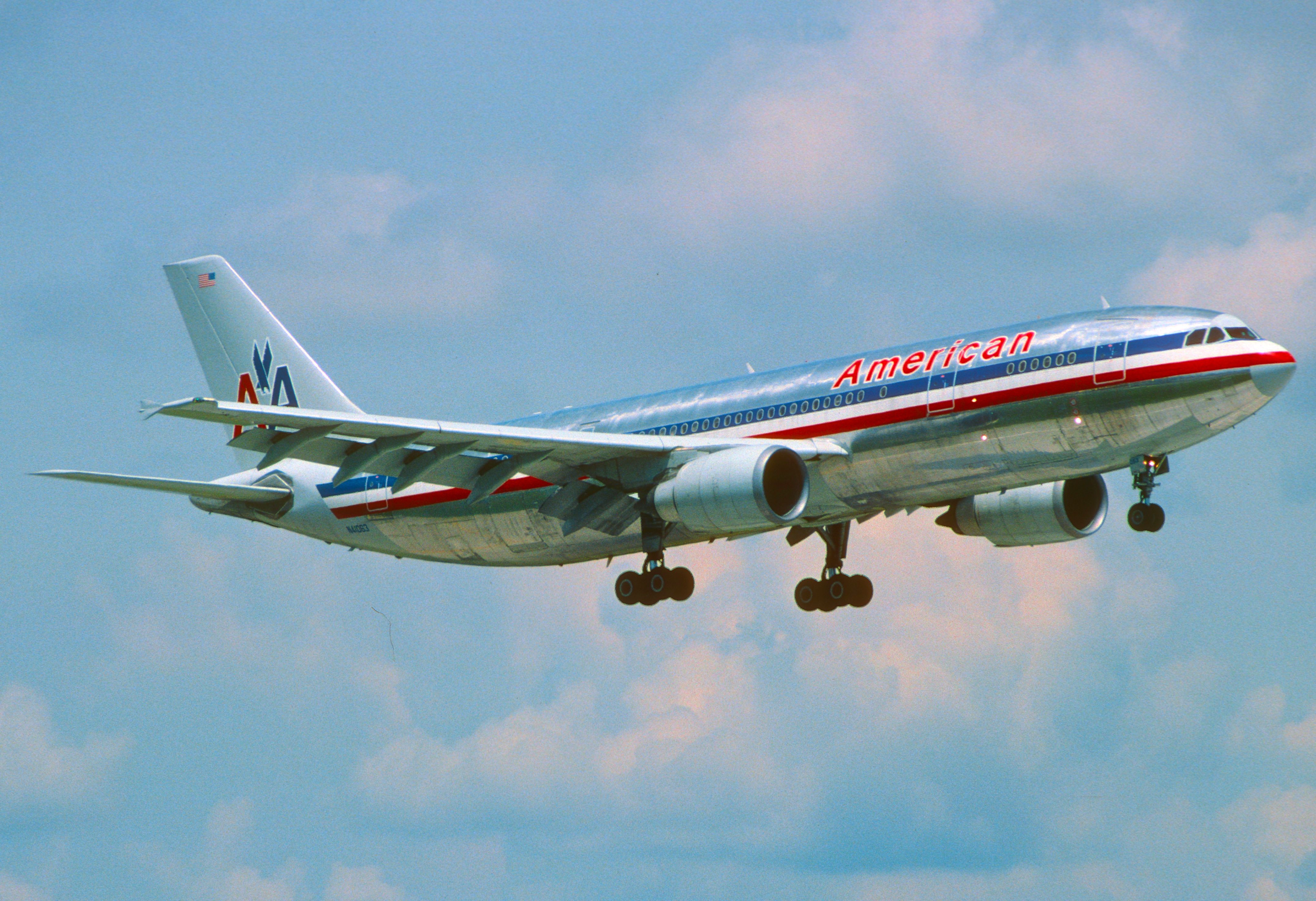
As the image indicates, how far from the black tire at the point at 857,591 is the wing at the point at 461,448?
8.21 metres

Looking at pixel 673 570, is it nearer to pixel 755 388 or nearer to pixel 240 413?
pixel 755 388

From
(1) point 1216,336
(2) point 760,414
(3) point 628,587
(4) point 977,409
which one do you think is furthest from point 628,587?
(1) point 1216,336

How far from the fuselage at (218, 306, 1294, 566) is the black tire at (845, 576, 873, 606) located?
485 cm

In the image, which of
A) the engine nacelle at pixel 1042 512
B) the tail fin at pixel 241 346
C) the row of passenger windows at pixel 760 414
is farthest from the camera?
the tail fin at pixel 241 346

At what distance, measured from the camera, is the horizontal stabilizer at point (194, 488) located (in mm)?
45531

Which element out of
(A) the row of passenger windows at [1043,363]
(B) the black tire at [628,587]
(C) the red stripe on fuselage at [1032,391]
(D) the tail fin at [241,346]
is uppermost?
(D) the tail fin at [241,346]

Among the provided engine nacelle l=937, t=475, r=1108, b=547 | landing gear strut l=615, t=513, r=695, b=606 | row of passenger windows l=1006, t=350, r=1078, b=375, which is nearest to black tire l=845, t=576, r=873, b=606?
engine nacelle l=937, t=475, r=1108, b=547

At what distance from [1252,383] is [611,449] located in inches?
614

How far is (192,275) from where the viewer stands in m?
60.0

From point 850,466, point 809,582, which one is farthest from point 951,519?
point 850,466

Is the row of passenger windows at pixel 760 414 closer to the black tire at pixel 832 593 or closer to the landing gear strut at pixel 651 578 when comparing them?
the landing gear strut at pixel 651 578

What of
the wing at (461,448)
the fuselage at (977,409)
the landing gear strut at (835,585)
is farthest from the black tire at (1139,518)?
the landing gear strut at (835,585)

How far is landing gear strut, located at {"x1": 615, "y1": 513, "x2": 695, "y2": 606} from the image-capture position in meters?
46.8

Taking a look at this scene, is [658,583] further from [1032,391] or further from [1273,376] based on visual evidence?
[1273,376]
